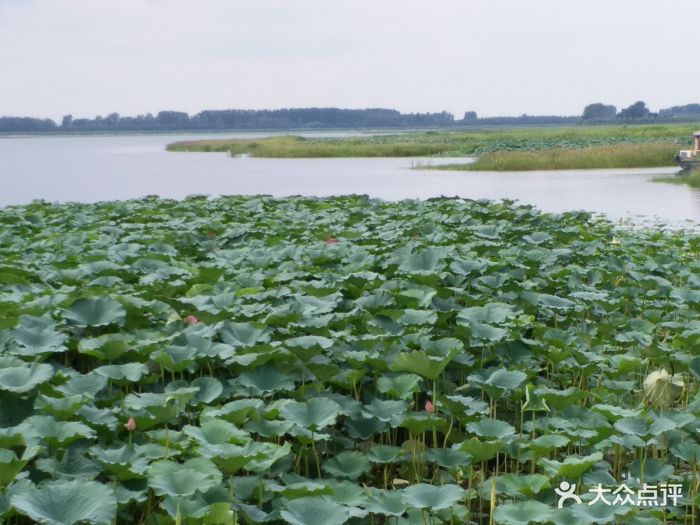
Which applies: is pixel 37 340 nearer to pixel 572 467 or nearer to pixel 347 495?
pixel 347 495

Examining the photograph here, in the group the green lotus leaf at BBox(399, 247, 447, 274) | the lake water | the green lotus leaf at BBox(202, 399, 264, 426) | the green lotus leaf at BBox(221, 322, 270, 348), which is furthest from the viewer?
the lake water

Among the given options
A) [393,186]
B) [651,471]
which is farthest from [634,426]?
[393,186]

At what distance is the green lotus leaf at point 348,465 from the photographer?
2.56m

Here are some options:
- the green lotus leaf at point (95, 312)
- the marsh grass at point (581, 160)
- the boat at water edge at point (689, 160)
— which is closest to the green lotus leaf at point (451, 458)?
the green lotus leaf at point (95, 312)

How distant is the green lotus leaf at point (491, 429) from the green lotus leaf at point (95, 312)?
1487 mm

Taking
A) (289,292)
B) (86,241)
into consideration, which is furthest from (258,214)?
(289,292)

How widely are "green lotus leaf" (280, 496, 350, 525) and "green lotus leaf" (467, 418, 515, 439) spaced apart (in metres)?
0.69

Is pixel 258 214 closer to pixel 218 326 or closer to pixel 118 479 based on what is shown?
pixel 218 326

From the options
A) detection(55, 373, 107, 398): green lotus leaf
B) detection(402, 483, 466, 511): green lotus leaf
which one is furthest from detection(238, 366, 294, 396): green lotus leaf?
detection(402, 483, 466, 511): green lotus leaf

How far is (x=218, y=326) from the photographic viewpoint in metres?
3.32

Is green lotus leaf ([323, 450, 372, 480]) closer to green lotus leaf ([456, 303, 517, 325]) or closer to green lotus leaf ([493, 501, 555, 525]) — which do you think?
green lotus leaf ([493, 501, 555, 525])

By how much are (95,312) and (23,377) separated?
748mm

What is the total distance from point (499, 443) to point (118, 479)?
1037 millimetres

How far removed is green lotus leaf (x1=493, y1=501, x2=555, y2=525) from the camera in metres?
2.14
